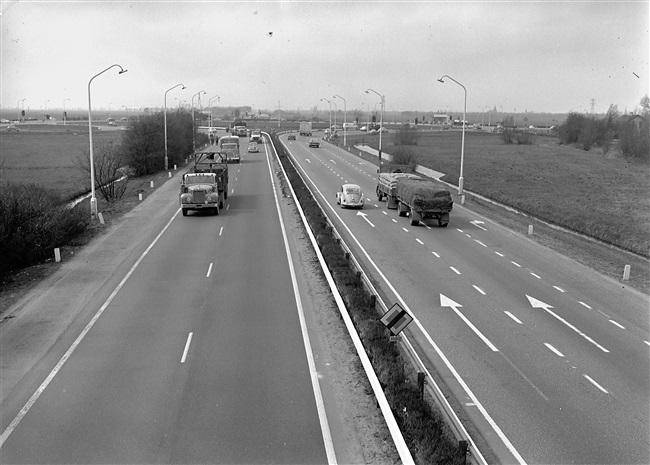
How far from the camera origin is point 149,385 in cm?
1353

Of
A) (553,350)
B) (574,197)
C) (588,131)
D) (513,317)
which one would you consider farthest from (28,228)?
(588,131)

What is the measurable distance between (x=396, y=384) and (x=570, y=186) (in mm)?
53753

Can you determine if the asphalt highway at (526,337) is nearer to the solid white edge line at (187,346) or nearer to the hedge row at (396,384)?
the hedge row at (396,384)

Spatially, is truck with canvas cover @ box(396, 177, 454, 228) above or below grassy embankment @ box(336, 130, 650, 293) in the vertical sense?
above

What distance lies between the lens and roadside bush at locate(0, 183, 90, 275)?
24375 mm

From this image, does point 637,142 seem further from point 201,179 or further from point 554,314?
point 554,314

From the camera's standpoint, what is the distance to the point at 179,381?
13773 mm

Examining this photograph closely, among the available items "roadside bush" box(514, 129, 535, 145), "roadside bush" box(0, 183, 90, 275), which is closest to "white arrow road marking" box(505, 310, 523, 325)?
"roadside bush" box(0, 183, 90, 275)

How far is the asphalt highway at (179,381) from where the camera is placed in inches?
430

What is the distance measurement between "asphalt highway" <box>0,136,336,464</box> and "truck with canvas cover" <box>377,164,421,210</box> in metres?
16.6

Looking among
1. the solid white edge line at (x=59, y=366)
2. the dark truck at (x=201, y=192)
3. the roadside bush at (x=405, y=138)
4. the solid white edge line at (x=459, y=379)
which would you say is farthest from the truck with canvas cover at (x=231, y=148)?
the solid white edge line at (x=459, y=379)

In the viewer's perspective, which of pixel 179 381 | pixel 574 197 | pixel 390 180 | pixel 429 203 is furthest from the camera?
pixel 574 197

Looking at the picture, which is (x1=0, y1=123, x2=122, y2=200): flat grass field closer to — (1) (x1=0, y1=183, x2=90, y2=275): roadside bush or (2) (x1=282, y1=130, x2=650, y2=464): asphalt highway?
(1) (x1=0, y1=183, x2=90, y2=275): roadside bush

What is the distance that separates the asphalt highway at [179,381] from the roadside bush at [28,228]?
4232 mm
